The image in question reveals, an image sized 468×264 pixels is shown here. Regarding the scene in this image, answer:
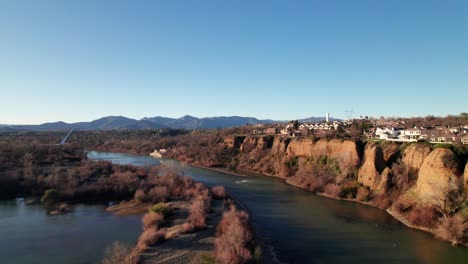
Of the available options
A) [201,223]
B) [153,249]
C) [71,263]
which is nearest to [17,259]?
[71,263]

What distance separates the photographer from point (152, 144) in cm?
10262

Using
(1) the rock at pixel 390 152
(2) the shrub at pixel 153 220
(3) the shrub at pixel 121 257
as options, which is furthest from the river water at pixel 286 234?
(1) the rock at pixel 390 152

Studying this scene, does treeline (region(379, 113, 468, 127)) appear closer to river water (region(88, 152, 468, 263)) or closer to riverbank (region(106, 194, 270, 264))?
river water (region(88, 152, 468, 263))

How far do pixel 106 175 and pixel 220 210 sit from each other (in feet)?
75.2

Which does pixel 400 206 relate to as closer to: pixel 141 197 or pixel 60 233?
pixel 141 197

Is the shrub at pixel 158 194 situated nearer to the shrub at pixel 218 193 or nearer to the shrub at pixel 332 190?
the shrub at pixel 218 193

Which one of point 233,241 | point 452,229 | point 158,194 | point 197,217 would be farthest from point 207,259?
point 158,194

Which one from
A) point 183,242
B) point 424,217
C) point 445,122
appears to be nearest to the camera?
point 183,242

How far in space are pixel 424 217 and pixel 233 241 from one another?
17021 mm

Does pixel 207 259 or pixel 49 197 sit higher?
pixel 207 259

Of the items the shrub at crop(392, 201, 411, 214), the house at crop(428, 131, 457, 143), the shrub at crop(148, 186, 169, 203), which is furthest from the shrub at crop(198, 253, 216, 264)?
the house at crop(428, 131, 457, 143)

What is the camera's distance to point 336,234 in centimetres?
2555

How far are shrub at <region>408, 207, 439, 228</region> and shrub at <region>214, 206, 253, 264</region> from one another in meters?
14.0

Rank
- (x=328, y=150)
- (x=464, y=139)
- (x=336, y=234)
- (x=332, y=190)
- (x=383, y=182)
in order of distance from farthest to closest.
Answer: (x=328, y=150) < (x=332, y=190) < (x=383, y=182) < (x=464, y=139) < (x=336, y=234)
